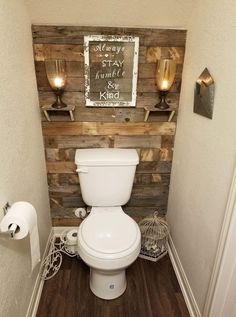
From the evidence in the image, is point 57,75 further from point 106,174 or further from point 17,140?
point 106,174

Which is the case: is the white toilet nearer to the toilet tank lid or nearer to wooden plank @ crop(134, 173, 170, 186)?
the toilet tank lid

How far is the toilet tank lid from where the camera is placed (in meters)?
1.54

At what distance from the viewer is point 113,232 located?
4.73ft

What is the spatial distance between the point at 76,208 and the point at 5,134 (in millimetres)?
1039

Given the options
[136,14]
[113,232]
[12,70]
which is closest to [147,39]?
[136,14]

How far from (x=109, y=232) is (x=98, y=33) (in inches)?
50.1

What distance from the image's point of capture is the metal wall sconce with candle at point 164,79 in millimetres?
1438

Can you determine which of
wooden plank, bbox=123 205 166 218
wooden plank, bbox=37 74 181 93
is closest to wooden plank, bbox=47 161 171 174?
wooden plank, bbox=123 205 166 218

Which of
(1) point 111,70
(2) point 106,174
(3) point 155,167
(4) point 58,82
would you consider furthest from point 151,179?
(4) point 58,82

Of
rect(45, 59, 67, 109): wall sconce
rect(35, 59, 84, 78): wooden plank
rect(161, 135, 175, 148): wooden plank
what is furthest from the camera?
rect(161, 135, 175, 148): wooden plank

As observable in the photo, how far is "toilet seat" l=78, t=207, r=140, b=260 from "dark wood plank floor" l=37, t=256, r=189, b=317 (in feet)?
1.42

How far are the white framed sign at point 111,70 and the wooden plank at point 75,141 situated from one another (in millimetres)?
253

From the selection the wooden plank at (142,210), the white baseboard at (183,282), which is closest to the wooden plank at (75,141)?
the wooden plank at (142,210)

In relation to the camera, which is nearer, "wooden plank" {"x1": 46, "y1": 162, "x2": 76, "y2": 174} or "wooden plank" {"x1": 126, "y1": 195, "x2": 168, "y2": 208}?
"wooden plank" {"x1": 46, "y1": 162, "x2": 76, "y2": 174}
